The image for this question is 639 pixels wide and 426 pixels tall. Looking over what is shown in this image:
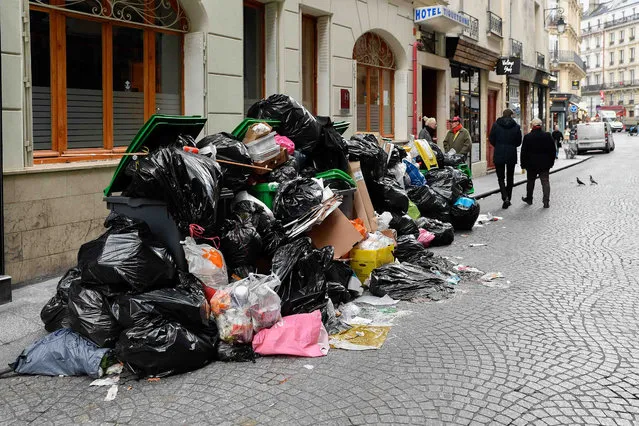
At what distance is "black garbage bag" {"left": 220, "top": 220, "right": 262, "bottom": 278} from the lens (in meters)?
5.14

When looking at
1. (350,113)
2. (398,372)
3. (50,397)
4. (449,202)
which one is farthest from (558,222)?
(50,397)

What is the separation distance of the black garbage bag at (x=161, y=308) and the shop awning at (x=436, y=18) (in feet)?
40.9

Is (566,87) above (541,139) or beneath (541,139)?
above

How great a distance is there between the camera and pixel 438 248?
8680 millimetres

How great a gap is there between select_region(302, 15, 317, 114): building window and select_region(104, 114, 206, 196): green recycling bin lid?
20.5ft

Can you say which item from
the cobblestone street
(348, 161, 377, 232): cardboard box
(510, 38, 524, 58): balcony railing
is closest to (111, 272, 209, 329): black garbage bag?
the cobblestone street

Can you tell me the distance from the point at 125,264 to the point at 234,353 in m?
0.99

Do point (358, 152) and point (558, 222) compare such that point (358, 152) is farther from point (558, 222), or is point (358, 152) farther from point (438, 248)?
point (558, 222)

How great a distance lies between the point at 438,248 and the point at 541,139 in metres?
5.43

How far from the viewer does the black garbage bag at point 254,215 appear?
5484 millimetres

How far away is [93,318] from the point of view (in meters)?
4.41

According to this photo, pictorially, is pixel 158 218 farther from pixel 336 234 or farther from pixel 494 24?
pixel 494 24

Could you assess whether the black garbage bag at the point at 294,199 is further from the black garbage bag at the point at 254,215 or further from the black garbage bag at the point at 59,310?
the black garbage bag at the point at 59,310

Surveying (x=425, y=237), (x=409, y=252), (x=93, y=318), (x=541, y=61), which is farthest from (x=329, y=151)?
(x=541, y=61)
